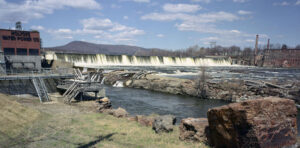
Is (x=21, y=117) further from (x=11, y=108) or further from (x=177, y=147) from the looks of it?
(x=177, y=147)

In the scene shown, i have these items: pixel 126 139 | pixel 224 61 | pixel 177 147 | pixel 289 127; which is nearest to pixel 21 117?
pixel 126 139

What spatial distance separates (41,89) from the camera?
70.5ft

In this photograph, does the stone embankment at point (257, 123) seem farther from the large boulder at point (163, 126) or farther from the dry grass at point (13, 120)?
the dry grass at point (13, 120)

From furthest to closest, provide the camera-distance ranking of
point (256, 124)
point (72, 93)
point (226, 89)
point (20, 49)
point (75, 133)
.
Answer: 1. point (20, 49)
2. point (226, 89)
3. point (72, 93)
4. point (75, 133)
5. point (256, 124)

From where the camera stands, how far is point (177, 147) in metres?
8.62

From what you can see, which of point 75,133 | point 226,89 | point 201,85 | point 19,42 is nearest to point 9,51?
point 19,42

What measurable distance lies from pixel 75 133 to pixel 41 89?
44.6 feet

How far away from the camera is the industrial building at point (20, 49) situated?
101 ft

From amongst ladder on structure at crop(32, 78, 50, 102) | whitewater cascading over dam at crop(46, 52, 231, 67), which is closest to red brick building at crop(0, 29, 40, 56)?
ladder on structure at crop(32, 78, 50, 102)

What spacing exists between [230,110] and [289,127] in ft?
7.15

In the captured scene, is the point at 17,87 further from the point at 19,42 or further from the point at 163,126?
the point at 163,126

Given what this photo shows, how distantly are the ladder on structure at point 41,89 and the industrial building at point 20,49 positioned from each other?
928 centimetres

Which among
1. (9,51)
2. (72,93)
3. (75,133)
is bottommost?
(75,133)

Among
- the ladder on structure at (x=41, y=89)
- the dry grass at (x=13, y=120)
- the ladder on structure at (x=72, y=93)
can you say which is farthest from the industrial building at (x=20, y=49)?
the dry grass at (x=13, y=120)
